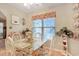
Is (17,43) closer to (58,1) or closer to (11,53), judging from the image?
(11,53)

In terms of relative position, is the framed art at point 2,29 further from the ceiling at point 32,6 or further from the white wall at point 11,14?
the ceiling at point 32,6

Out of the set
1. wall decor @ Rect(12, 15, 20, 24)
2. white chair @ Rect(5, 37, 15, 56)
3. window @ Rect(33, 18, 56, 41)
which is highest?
wall decor @ Rect(12, 15, 20, 24)

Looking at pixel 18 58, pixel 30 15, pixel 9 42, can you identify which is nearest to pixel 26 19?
pixel 30 15

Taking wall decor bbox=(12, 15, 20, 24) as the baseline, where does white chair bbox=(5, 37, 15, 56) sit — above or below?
below

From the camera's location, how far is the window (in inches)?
52.1

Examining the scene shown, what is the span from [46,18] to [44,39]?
20 centimetres

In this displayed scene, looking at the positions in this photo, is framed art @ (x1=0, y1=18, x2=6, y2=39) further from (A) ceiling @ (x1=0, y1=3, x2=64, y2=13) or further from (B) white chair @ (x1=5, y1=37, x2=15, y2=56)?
(A) ceiling @ (x1=0, y1=3, x2=64, y2=13)

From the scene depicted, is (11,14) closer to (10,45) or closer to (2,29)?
(2,29)

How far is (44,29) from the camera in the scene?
1.33m

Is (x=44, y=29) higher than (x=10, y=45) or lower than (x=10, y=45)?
higher

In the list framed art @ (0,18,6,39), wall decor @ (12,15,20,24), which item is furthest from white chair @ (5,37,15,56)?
wall decor @ (12,15,20,24)

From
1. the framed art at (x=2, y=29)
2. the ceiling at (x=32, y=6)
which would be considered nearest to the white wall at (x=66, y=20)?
the ceiling at (x=32, y=6)

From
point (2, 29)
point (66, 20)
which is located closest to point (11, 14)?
point (2, 29)

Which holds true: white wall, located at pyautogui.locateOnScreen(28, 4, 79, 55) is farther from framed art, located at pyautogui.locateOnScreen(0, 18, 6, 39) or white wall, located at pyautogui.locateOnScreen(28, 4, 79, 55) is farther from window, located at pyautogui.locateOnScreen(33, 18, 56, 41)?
framed art, located at pyautogui.locateOnScreen(0, 18, 6, 39)
